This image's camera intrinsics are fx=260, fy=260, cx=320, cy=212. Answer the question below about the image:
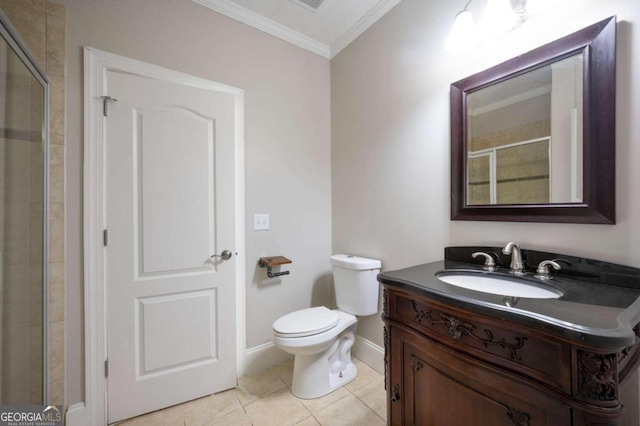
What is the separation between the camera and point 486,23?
121 cm

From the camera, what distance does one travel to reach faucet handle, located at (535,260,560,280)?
100 centimetres

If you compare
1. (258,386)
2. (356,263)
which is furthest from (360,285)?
(258,386)

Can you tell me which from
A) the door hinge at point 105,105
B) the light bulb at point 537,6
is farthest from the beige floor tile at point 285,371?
the light bulb at point 537,6

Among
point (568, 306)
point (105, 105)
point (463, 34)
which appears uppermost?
point (463, 34)

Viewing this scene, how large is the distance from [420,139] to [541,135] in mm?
590

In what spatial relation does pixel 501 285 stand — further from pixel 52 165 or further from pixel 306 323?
pixel 52 165

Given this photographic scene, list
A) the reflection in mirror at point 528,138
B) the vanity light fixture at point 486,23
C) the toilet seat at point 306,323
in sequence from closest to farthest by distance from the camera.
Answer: the reflection in mirror at point 528,138 → the vanity light fixture at point 486,23 → the toilet seat at point 306,323

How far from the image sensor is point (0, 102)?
107 cm

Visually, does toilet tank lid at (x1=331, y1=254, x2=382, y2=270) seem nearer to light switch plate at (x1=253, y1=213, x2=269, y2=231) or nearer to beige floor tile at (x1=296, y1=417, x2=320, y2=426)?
light switch plate at (x1=253, y1=213, x2=269, y2=231)

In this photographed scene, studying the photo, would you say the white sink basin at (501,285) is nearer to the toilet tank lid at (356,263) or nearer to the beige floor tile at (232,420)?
the toilet tank lid at (356,263)

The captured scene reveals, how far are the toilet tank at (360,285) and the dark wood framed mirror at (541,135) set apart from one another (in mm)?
657

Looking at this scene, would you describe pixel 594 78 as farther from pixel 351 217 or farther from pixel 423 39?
pixel 351 217

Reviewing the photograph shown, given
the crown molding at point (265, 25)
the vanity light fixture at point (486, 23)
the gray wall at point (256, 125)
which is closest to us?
the vanity light fixture at point (486, 23)

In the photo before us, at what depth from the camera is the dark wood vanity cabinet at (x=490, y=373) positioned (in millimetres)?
590
